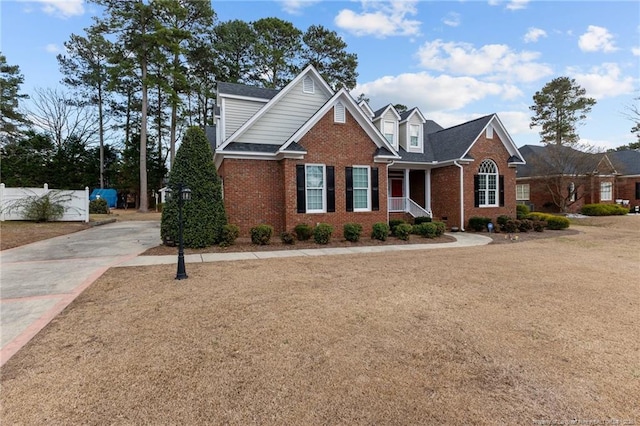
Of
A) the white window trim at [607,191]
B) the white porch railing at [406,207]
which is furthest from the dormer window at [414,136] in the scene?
the white window trim at [607,191]

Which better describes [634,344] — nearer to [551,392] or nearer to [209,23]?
[551,392]

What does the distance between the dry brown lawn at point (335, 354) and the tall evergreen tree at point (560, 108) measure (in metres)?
36.6

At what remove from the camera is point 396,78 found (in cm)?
2291

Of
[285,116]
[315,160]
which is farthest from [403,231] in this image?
[285,116]

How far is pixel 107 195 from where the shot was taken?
105 ft

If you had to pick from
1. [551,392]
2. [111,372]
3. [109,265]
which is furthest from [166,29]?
[551,392]

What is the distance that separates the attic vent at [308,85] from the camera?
13866 mm

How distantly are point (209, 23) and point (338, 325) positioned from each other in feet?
112

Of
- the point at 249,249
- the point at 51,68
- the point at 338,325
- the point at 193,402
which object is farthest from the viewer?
the point at 51,68

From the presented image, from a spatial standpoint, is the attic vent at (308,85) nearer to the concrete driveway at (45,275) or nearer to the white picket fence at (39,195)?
the concrete driveway at (45,275)

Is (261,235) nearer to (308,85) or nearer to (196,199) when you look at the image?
(196,199)

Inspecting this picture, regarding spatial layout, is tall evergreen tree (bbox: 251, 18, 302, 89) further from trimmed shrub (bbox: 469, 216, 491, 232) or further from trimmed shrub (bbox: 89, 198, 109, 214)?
trimmed shrub (bbox: 469, 216, 491, 232)

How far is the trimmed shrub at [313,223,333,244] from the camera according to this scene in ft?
37.5

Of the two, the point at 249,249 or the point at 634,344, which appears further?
the point at 249,249
